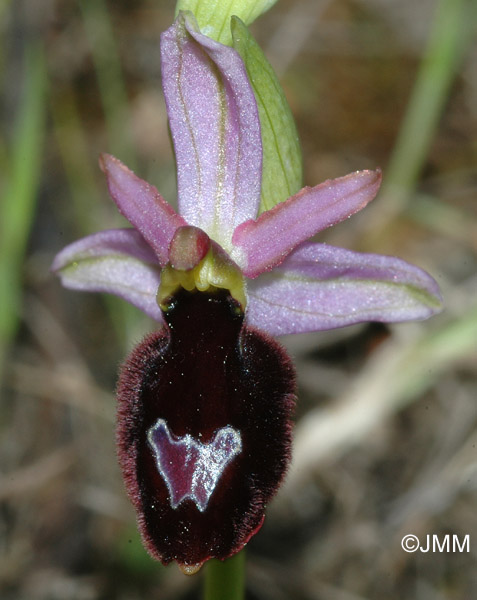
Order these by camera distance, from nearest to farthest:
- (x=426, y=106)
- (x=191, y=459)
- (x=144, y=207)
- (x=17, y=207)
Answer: (x=191, y=459) < (x=144, y=207) < (x=17, y=207) < (x=426, y=106)

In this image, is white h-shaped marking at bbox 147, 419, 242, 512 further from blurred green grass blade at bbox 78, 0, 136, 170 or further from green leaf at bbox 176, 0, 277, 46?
blurred green grass blade at bbox 78, 0, 136, 170

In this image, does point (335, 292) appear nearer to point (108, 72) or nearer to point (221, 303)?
point (221, 303)

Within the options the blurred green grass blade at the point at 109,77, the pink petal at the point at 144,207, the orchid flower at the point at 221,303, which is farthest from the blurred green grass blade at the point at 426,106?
the pink petal at the point at 144,207

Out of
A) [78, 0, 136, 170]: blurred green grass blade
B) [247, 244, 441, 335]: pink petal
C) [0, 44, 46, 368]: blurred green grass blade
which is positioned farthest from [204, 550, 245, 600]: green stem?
[78, 0, 136, 170]: blurred green grass blade

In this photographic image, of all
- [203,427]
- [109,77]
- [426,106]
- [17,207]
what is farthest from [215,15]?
[109,77]

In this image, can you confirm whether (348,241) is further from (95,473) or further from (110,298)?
(95,473)

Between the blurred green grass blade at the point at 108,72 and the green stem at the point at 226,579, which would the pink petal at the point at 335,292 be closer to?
the green stem at the point at 226,579
